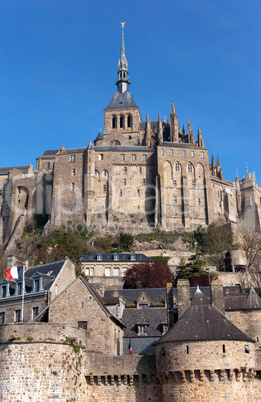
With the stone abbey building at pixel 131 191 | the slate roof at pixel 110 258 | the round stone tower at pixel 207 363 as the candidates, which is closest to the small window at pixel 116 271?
the slate roof at pixel 110 258

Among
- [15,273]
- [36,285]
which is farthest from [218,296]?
[15,273]

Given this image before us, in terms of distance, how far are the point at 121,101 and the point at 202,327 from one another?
90901 millimetres

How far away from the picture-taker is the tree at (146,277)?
6219 cm

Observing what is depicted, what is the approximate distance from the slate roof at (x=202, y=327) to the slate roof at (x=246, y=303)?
390 cm

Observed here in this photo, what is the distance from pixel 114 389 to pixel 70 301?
5398 mm

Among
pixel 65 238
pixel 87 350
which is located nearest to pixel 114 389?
pixel 87 350

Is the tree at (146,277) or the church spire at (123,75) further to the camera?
the church spire at (123,75)

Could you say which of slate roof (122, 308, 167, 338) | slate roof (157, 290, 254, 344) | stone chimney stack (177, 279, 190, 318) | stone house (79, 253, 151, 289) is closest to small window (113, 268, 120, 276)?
stone house (79, 253, 151, 289)

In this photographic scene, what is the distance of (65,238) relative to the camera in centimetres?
8012

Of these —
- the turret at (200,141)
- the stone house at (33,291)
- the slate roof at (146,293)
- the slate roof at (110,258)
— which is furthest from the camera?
the turret at (200,141)

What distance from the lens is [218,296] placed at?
32688 mm

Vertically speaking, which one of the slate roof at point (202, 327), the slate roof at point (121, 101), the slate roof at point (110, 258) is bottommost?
the slate roof at point (202, 327)

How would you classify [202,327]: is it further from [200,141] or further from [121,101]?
[121,101]

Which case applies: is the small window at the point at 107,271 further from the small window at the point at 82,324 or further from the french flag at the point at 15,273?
the small window at the point at 82,324
